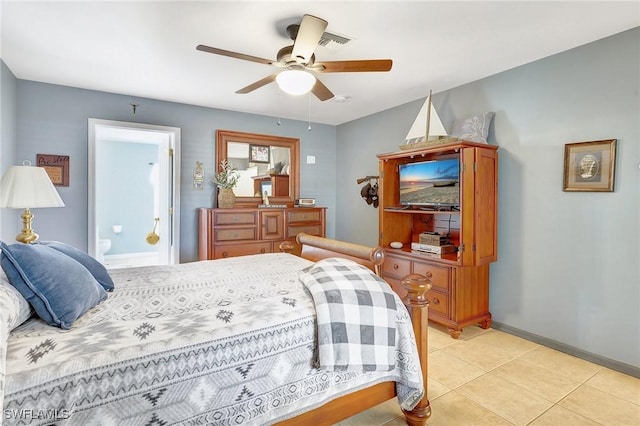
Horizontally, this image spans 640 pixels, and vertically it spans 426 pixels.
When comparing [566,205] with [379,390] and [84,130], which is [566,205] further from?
[84,130]

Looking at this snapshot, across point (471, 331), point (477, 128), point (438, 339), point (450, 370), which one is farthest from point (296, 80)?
point (471, 331)

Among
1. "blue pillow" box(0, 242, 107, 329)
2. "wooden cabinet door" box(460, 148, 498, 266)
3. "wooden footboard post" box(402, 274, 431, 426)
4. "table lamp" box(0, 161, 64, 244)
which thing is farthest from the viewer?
"wooden cabinet door" box(460, 148, 498, 266)

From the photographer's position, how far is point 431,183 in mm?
3170

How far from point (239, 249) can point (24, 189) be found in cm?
212

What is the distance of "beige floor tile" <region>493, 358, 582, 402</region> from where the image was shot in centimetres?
201

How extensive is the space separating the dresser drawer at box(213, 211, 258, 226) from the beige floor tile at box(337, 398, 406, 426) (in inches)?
103

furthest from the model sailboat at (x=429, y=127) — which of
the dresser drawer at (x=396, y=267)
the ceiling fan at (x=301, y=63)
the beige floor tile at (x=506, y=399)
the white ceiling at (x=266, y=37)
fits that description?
the beige floor tile at (x=506, y=399)

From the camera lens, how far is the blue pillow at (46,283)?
3.86ft

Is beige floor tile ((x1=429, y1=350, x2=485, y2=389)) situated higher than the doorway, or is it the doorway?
the doorway

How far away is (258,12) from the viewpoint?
199 centimetres

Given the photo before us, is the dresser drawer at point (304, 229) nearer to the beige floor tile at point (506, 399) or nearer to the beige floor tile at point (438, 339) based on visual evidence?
the beige floor tile at point (438, 339)

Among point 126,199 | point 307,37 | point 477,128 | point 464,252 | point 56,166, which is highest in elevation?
point 307,37

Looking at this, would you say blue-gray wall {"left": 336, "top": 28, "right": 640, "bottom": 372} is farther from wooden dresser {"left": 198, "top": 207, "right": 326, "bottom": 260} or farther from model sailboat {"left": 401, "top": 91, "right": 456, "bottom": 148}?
wooden dresser {"left": 198, "top": 207, "right": 326, "bottom": 260}

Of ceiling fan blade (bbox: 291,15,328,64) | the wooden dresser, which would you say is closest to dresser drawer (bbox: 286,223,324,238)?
the wooden dresser
